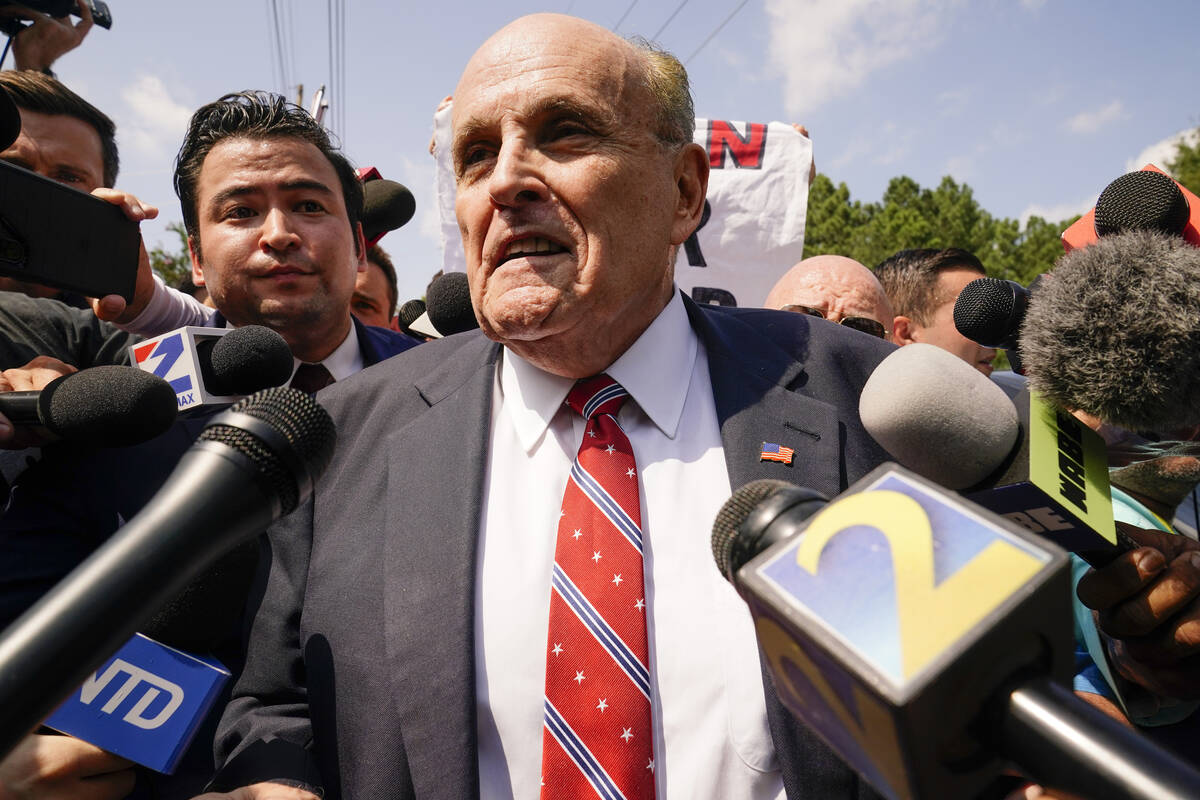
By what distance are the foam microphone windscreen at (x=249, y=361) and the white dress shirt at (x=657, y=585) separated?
523 millimetres

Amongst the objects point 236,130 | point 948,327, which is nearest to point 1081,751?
point 236,130

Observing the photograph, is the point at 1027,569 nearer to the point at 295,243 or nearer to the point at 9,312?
the point at 9,312

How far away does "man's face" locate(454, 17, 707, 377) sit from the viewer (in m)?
1.83

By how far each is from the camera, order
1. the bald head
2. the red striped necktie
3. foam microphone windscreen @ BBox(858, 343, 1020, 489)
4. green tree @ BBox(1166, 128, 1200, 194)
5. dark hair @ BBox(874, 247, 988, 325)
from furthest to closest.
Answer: green tree @ BBox(1166, 128, 1200, 194), dark hair @ BBox(874, 247, 988, 325), the bald head, the red striped necktie, foam microphone windscreen @ BBox(858, 343, 1020, 489)

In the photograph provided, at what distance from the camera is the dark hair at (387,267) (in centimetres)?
497

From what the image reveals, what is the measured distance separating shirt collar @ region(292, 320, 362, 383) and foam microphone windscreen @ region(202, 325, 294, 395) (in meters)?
1.13

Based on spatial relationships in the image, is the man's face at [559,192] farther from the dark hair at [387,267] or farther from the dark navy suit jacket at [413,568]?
the dark hair at [387,267]

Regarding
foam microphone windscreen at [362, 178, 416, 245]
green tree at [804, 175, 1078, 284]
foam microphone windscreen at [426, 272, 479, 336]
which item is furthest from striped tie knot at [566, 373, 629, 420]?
green tree at [804, 175, 1078, 284]

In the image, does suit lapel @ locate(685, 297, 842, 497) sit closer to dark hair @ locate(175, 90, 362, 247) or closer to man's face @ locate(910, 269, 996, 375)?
dark hair @ locate(175, 90, 362, 247)

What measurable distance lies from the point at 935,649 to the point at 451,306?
259cm

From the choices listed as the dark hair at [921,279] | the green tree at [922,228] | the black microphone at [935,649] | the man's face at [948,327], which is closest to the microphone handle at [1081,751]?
the black microphone at [935,649]

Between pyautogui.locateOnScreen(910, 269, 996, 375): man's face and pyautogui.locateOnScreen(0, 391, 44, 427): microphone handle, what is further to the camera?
pyautogui.locateOnScreen(910, 269, 996, 375): man's face

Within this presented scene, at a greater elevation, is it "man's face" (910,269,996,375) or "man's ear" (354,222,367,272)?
"man's ear" (354,222,367,272)

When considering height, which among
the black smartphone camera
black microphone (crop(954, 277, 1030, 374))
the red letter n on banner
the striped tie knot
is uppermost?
the black smartphone camera
